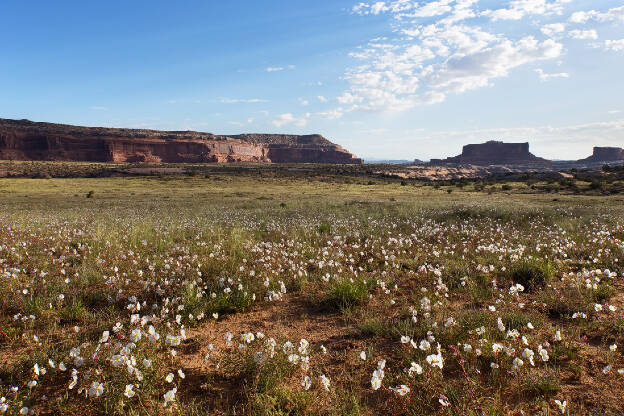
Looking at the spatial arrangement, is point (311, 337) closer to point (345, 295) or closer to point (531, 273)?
point (345, 295)

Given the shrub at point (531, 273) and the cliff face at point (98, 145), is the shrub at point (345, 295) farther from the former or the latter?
the cliff face at point (98, 145)

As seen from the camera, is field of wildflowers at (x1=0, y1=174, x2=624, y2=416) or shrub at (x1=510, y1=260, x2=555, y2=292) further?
shrub at (x1=510, y1=260, x2=555, y2=292)

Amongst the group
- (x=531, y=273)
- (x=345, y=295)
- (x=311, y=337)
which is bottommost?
(x=311, y=337)

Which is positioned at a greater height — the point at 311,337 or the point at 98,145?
the point at 98,145

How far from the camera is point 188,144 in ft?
594

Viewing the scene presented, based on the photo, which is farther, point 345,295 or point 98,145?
point 98,145

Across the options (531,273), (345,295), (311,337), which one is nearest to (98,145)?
(345,295)

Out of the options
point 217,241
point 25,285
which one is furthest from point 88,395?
point 217,241

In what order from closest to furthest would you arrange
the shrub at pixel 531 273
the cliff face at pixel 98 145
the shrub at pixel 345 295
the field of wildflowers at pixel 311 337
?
1. the field of wildflowers at pixel 311 337
2. the shrub at pixel 345 295
3. the shrub at pixel 531 273
4. the cliff face at pixel 98 145

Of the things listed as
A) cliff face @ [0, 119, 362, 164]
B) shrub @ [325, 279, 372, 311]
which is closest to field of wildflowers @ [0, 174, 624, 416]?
shrub @ [325, 279, 372, 311]

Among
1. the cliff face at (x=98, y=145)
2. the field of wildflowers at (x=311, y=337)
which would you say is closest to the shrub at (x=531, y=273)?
the field of wildflowers at (x=311, y=337)

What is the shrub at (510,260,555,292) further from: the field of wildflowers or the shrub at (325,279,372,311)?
the shrub at (325,279,372,311)

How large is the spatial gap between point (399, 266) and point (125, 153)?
612ft

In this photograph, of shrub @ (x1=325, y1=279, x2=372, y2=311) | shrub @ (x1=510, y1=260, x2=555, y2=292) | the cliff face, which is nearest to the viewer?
shrub @ (x1=325, y1=279, x2=372, y2=311)
